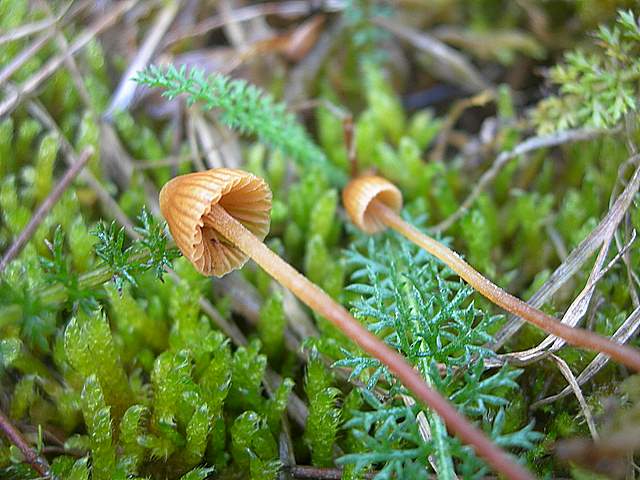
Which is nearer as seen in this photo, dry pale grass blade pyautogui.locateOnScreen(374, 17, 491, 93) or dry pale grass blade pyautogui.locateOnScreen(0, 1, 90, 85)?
dry pale grass blade pyautogui.locateOnScreen(0, 1, 90, 85)

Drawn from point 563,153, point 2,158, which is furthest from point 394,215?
point 2,158

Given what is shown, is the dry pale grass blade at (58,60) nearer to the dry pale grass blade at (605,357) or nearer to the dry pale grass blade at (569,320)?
the dry pale grass blade at (569,320)

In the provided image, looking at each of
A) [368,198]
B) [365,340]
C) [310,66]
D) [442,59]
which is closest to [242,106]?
[368,198]

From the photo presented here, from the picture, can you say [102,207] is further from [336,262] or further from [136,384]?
[336,262]

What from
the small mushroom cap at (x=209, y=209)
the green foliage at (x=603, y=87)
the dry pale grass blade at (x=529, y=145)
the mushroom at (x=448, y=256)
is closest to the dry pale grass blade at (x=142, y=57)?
the small mushroom cap at (x=209, y=209)

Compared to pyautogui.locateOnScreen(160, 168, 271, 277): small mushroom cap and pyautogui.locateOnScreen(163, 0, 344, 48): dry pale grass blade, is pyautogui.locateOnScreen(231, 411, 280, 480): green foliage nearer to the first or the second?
pyautogui.locateOnScreen(160, 168, 271, 277): small mushroom cap

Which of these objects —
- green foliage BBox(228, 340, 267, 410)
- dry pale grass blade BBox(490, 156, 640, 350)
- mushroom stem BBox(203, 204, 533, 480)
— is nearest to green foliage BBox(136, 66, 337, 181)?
mushroom stem BBox(203, 204, 533, 480)

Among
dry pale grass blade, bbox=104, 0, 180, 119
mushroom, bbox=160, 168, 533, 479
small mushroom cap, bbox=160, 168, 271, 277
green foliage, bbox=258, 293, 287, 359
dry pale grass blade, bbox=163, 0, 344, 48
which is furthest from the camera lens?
dry pale grass blade, bbox=163, 0, 344, 48
